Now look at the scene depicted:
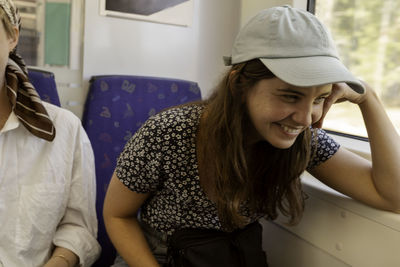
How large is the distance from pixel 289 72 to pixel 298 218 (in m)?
0.53

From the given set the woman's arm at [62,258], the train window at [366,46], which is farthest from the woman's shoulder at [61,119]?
the train window at [366,46]

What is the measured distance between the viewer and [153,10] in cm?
176

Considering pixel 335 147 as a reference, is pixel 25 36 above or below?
above

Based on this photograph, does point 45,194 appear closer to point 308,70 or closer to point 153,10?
point 308,70

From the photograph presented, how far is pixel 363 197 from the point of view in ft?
3.35

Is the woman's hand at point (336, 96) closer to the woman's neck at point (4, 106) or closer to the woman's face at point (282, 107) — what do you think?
the woman's face at point (282, 107)

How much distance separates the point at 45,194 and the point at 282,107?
0.71 metres

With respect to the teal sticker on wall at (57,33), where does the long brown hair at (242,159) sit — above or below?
below

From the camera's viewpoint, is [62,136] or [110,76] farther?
[110,76]

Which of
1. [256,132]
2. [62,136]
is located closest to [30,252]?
[62,136]

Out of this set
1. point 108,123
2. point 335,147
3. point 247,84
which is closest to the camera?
point 247,84

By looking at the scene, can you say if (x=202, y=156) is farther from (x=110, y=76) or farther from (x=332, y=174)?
(x=110, y=76)

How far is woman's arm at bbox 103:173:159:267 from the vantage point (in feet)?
3.44

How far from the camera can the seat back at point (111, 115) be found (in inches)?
59.3
